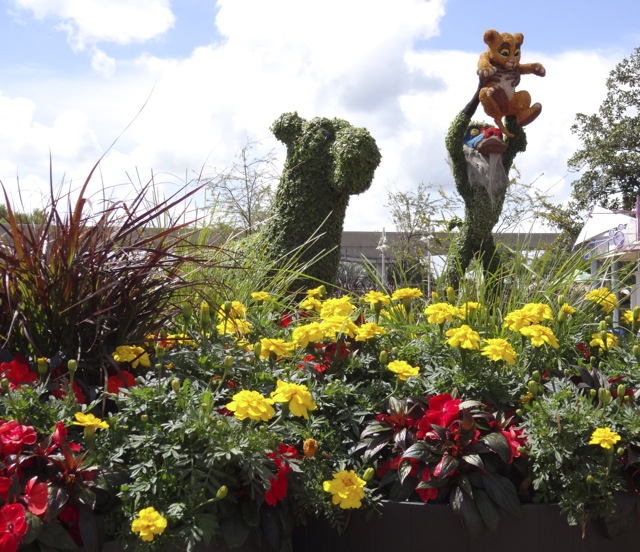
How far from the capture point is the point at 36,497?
68.3 inches

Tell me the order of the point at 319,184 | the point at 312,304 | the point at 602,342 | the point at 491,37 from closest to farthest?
the point at 602,342 → the point at 312,304 → the point at 319,184 → the point at 491,37

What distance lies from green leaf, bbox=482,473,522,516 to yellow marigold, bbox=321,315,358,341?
689 millimetres

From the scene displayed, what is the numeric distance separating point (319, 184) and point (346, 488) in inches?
194

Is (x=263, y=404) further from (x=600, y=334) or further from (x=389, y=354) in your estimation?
(x=600, y=334)

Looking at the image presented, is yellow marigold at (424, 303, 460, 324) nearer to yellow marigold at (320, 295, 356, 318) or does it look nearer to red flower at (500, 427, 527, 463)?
yellow marigold at (320, 295, 356, 318)

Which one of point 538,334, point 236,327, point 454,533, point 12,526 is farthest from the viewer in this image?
point 236,327

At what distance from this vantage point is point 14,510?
65.6 inches

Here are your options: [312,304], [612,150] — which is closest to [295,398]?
[312,304]

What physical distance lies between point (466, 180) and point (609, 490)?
8.65m

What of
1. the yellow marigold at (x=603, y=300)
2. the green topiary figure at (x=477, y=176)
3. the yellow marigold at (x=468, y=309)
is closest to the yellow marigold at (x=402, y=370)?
the yellow marigold at (x=468, y=309)

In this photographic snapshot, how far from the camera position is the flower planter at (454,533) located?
82.2 inches

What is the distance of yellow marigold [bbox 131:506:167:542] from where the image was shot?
5.60 ft

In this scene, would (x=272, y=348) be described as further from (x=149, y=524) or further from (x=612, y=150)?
(x=612, y=150)

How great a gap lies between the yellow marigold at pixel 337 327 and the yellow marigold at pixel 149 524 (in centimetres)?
94
